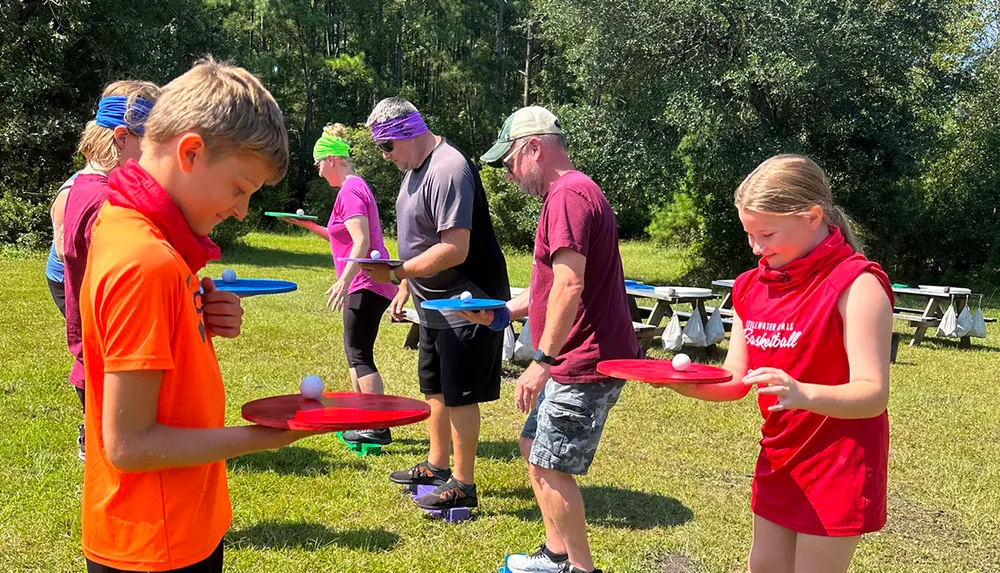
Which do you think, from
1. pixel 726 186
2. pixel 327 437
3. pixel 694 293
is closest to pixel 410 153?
pixel 327 437

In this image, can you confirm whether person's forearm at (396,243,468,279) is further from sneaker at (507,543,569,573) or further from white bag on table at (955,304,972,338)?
white bag on table at (955,304,972,338)

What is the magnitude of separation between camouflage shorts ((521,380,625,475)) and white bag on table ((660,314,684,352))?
22.0ft

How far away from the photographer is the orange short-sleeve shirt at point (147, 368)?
1567 millimetres

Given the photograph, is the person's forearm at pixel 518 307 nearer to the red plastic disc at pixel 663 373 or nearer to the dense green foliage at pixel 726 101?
the red plastic disc at pixel 663 373

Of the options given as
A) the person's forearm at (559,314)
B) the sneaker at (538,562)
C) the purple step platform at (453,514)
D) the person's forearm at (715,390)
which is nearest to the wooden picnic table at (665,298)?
the purple step platform at (453,514)

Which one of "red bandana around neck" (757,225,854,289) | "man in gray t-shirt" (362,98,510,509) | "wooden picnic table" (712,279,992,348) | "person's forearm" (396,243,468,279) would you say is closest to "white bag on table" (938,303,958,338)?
"wooden picnic table" (712,279,992,348)

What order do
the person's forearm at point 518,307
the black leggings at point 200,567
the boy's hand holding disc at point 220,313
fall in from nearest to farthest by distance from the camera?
the black leggings at point 200,567 < the boy's hand holding disc at point 220,313 < the person's forearm at point 518,307

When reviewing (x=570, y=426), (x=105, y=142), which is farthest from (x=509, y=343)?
(x=105, y=142)

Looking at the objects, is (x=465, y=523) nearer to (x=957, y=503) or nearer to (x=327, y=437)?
(x=327, y=437)

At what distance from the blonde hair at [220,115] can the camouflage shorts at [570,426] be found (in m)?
2.16

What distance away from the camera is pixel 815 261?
2.64 meters

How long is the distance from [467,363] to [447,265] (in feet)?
1.93

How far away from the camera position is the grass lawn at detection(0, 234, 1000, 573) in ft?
14.7

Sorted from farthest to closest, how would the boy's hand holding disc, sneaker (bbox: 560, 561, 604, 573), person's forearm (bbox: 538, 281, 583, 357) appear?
sneaker (bbox: 560, 561, 604, 573) → person's forearm (bbox: 538, 281, 583, 357) → the boy's hand holding disc
